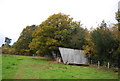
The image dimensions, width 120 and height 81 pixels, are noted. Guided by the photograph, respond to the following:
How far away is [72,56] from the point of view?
56.2ft

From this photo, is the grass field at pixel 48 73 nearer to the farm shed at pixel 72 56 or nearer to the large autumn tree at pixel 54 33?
the farm shed at pixel 72 56

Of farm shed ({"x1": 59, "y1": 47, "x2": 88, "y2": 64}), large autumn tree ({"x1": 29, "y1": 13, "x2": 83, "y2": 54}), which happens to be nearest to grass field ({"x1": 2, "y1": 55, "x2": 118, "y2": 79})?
farm shed ({"x1": 59, "y1": 47, "x2": 88, "y2": 64})

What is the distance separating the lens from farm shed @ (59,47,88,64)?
16.8 meters

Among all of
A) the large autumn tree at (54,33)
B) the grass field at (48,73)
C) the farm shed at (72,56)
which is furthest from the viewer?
the large autumn tree at (54,33)

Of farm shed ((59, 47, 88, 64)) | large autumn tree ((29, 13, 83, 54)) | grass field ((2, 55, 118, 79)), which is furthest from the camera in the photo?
large autumn tree ((29, 13, 83, 54))

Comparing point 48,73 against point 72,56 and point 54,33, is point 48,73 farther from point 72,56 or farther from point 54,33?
point 54,33

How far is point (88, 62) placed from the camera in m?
17.6

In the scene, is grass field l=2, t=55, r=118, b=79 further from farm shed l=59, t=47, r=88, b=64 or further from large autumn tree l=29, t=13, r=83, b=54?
large autumn tree l=29, t=13, r=83, b=54

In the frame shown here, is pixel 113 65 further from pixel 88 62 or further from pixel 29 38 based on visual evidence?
pixel 29 38

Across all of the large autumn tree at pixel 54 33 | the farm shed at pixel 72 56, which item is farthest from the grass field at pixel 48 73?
the large autumn tree at pixel 54 33

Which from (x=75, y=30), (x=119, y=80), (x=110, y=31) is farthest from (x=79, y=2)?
(x=119, y=80)

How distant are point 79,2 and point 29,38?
72.3ft

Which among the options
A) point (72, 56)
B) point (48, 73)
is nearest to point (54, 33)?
point (72, 56)

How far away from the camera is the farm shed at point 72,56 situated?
16.8m
